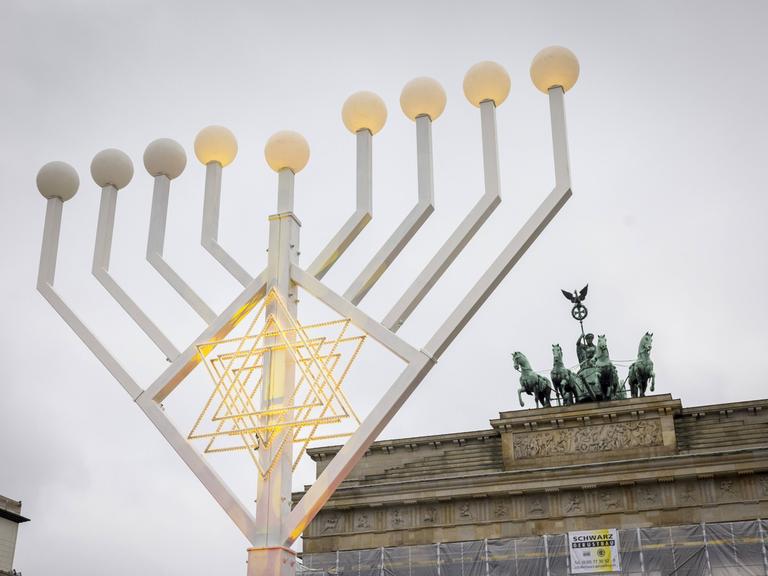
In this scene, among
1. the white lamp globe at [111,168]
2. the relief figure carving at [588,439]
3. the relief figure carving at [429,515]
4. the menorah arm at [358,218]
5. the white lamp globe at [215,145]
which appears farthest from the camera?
the relief figure carving at [588,439]

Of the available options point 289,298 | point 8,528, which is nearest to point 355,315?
point 289,298

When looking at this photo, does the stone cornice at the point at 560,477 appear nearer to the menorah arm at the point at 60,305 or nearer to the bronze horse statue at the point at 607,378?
the bronze horse statue at the point at 607,378

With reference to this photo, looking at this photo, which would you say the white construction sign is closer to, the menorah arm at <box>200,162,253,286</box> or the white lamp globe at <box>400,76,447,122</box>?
the menorah arm at <box>200,162,253,286</box>

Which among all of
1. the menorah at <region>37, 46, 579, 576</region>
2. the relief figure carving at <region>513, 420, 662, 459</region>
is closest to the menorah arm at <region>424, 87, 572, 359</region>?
the menorah at <region>37, 46, 579, 576</region>

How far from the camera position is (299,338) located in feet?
16.6

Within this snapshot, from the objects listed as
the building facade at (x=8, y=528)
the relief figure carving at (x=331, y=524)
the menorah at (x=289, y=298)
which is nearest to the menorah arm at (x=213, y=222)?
the menorah at (x=289, y=298)

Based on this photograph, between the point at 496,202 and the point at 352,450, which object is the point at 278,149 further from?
the point at 352,450

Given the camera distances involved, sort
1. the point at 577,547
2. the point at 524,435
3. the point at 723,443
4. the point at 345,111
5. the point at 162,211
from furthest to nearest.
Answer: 1. the point at 524,435
2. the point at 723,443
3. the point at 577,547
4. the point at 162,211
5. the point at 345,111

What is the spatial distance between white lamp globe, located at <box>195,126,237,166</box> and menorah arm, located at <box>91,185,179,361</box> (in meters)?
0.66

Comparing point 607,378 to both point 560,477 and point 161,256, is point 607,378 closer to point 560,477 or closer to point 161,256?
point 560,477

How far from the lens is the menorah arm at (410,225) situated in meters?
5.29

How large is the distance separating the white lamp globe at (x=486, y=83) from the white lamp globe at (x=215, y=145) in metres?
1.47

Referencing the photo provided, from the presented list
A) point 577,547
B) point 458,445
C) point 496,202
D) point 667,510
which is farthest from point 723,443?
point 496,202

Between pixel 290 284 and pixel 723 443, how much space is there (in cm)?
1656
